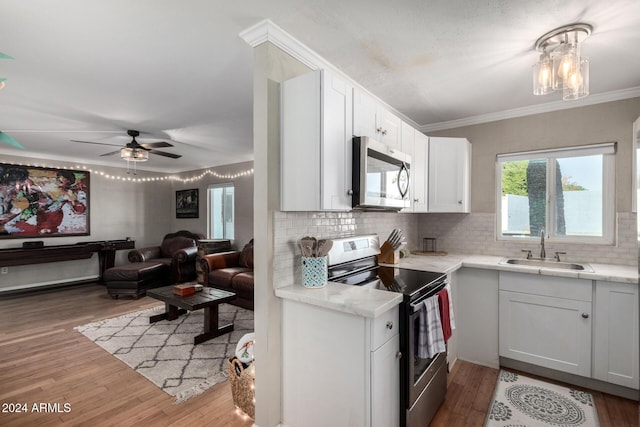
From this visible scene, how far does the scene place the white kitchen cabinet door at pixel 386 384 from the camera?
5.01 ft

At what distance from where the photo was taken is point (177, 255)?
5.33 metres

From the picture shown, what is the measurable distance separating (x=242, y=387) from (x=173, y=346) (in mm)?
1466

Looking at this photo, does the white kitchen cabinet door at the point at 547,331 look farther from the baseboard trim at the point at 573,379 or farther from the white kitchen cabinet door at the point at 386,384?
the white kitchen cabinet door at the point at 386,384

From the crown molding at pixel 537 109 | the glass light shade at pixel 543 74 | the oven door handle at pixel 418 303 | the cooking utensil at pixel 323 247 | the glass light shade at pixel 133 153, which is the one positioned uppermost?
the crown molding at pixel 537 109

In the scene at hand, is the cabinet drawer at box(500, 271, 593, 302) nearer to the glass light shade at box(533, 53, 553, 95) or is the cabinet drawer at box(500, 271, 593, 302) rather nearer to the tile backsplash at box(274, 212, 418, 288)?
the tile backsplash at box(274, 212, 418, 288)

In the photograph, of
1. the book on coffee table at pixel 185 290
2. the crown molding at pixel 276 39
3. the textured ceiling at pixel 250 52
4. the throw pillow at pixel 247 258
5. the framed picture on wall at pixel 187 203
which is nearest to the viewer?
the textured ceiling at pixel 250 52

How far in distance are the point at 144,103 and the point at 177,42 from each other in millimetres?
1298

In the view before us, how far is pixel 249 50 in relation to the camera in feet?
6.70

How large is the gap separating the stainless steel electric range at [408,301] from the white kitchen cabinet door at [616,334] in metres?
1.17

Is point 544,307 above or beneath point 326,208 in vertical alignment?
beneath

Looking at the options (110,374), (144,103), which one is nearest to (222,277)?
(110,374)

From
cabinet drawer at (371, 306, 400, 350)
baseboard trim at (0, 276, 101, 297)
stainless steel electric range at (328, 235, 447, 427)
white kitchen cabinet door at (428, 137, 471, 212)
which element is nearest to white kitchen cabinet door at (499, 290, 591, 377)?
stainless steel electric range at (328, 235, 447, 427)

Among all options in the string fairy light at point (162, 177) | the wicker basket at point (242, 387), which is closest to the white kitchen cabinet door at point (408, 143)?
the wicker basket at point (242, 387)

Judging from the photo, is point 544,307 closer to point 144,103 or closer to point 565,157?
point 565,157
